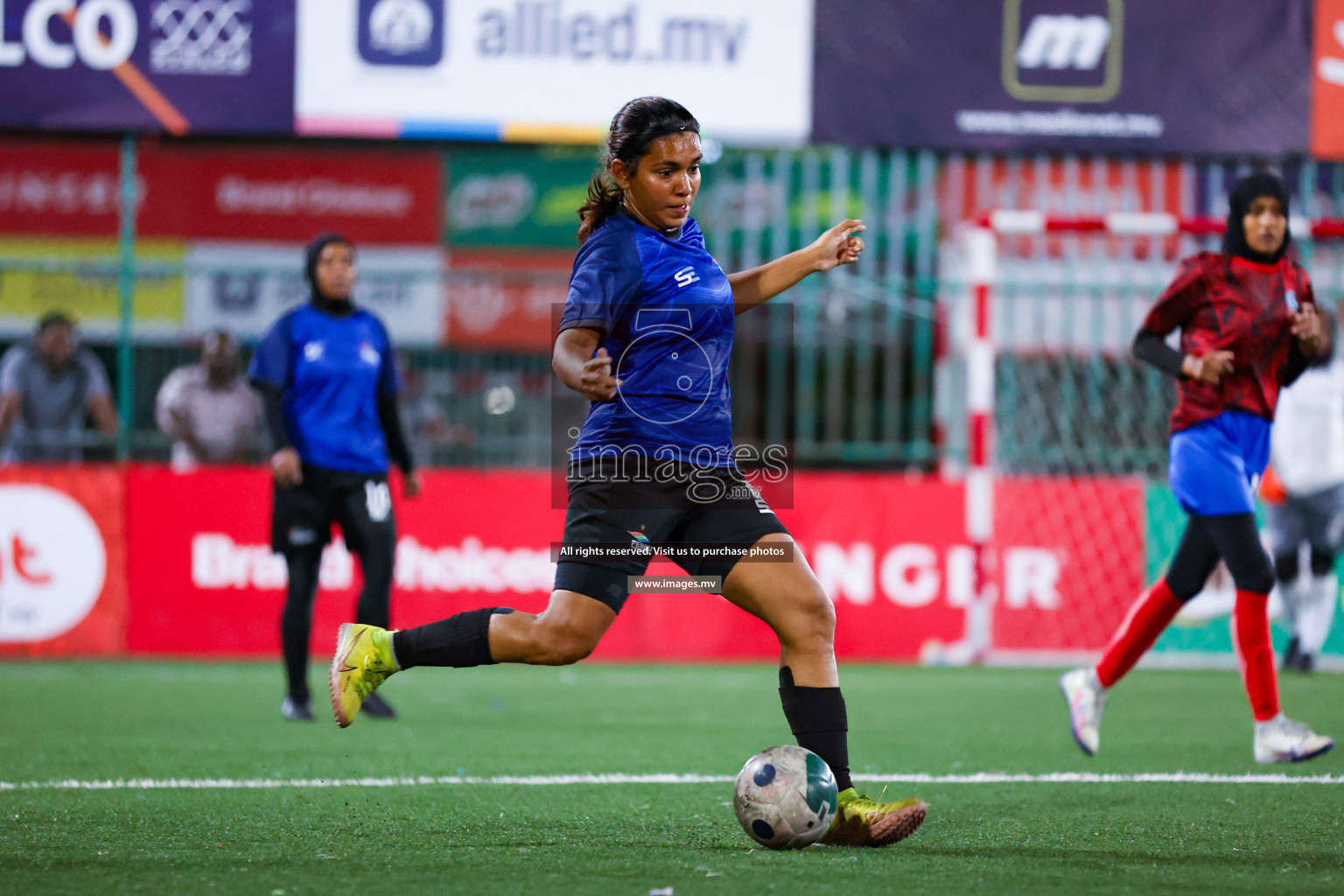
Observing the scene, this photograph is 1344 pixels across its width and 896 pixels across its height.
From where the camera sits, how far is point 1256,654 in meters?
5.81

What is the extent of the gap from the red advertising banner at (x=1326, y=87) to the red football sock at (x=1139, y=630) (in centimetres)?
617

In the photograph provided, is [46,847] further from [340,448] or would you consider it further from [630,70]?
[630,70]

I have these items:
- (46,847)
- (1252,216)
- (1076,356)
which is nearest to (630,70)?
(1076,356)

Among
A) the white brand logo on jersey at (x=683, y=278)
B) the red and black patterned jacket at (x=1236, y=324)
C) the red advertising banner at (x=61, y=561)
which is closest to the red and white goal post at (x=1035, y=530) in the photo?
the red and black patterned jacket at (x=1236, y=324)

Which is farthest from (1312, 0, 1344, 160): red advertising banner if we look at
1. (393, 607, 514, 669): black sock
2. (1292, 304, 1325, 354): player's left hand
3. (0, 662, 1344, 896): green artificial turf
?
(393, 607, 514, 669): black sock

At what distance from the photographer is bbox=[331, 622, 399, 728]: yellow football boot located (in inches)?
172

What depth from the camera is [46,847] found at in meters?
4.06

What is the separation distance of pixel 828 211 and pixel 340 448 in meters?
8.03

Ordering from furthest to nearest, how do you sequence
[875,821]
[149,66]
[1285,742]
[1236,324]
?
1. [149,66]
2. [1236,324]
3. [1285,742]
4. [875,821]

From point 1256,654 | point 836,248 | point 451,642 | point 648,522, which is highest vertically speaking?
point 836,248

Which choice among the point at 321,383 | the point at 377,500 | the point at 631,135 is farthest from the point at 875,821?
the point at 321,383

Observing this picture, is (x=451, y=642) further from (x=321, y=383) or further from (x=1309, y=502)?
(x=1309, y=502)

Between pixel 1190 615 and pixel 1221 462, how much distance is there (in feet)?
15.8

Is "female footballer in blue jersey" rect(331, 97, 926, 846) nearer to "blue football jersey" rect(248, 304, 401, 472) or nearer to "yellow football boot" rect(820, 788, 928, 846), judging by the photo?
"yellow football boot" rect(820, 788, 928, 846)
